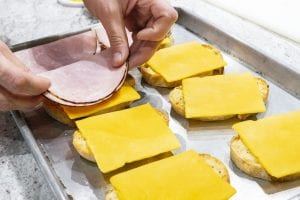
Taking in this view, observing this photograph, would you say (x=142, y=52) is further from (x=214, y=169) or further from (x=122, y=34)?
(x=214, y=169)

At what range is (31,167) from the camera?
1137 mm

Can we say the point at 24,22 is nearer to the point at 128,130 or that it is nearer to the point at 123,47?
the point at 123,47

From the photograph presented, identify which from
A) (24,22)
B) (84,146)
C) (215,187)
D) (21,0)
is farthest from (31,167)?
(21,0)

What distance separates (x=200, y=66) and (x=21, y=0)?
126 cm

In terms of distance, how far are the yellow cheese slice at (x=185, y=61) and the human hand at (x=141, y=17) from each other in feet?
0.32

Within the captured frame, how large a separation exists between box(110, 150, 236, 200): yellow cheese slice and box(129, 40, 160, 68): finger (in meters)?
0.42

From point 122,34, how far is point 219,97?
1.12 feet

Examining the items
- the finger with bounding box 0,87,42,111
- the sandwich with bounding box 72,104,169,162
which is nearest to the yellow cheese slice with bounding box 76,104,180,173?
the sandwich with bounding box 72,104,169,162

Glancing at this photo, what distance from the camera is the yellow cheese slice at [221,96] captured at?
1186 mm

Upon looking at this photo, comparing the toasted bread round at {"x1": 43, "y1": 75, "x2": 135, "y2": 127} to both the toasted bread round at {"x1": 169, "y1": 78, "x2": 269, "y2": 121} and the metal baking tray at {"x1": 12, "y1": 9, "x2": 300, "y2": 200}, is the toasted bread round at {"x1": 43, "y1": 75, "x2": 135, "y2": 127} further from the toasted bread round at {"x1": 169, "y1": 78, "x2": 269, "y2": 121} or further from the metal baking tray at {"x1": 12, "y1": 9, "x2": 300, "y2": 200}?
the toasted bread round at {"x1": 169, "y1": 78, "x2": 269, "y2": 121}

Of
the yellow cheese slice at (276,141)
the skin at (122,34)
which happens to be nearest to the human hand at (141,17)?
the skin at (122,34)

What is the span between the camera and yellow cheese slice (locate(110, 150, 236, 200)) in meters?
0.90

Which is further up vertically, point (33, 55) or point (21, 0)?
point (33, 55)

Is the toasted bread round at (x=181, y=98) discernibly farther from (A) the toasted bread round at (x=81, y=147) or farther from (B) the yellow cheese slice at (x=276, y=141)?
(A) the toasted bread round at (x=81, y=147)
